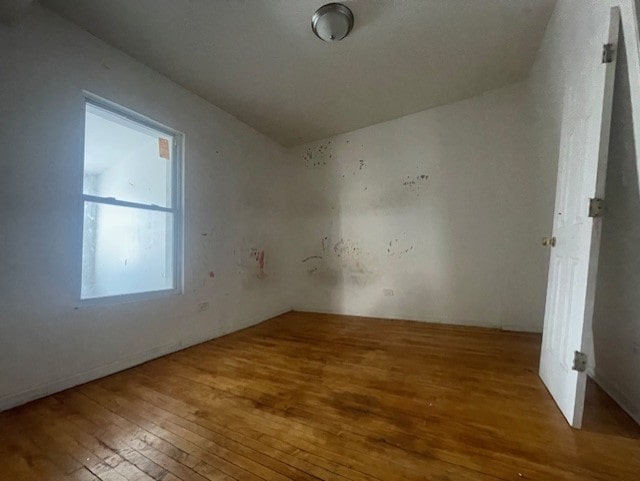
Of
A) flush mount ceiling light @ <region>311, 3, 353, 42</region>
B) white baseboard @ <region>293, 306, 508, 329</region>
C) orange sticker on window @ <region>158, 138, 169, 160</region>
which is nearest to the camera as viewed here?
flush mount ceiling light @ <region>311, 3, 353, 42</region>

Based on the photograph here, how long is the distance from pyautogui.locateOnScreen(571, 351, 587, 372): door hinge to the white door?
2 cm

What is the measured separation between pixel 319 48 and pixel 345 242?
94.9 inches

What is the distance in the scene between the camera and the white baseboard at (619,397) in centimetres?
131

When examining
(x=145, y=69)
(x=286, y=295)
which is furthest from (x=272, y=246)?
(x=145, y=69)

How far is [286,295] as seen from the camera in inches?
164

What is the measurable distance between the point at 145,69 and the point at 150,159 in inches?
31.5

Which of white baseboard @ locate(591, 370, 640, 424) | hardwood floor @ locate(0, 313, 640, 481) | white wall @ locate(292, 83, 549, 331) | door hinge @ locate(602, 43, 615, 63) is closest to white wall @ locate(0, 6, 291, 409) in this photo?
hardwood floor @ locate(0, 313, 640, 481)

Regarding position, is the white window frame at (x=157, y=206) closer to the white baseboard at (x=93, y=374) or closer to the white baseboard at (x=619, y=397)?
the white baseboard at (x=93, y=374)

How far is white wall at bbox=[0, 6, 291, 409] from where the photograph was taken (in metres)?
1.59

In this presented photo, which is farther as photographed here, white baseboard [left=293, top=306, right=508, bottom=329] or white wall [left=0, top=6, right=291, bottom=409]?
white baseboard [left=293, top=306, right=508, bottom=329]

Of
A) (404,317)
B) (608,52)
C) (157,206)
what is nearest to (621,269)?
(608,52)

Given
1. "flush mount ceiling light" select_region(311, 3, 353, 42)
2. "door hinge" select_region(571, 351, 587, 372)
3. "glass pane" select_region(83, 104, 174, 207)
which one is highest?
"flush mount ceiling light" select_region(311, 3, 353, 42)

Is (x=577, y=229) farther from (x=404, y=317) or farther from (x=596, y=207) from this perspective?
(x=404, y=317)

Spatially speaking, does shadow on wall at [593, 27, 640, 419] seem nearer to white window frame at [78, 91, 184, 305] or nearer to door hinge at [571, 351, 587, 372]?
door hinge at [571, 351, 587, 372]
